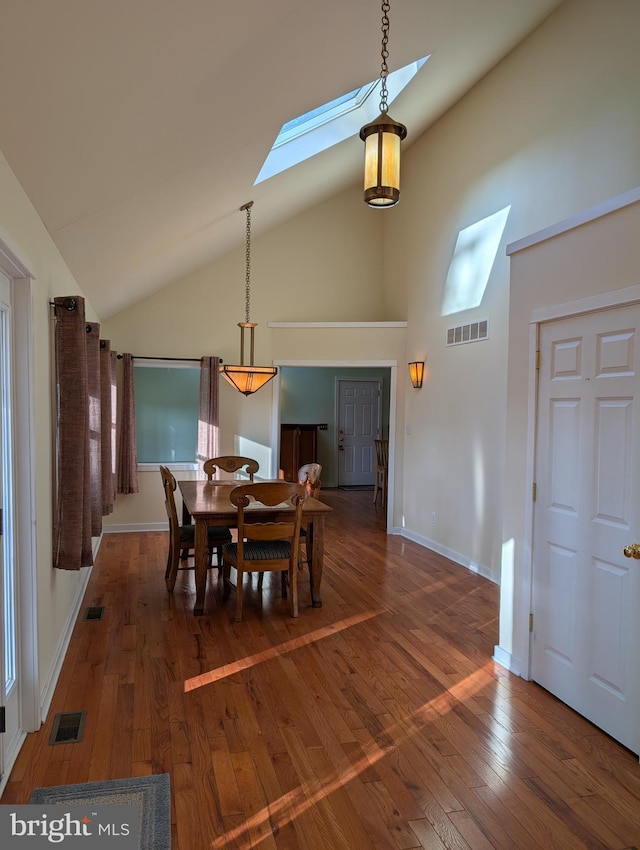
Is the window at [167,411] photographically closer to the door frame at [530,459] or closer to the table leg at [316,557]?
the table leg at [316,557]

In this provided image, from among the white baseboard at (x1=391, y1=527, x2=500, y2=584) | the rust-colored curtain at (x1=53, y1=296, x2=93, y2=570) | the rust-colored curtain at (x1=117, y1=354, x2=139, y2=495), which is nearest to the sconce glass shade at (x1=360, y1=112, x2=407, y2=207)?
the rust-colored curtain at (x1=53, y1=296, x2=93, y2=570)

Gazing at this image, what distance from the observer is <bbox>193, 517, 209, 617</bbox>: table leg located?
4.30 m

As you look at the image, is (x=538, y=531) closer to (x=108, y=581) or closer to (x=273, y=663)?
(x=273, y=663)

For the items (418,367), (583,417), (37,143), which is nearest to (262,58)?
(37,143)

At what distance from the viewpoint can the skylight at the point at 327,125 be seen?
4809 mm

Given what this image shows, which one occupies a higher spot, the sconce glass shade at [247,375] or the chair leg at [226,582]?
the sconce glass shade at [247,375]

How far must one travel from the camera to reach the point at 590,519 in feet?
9.54

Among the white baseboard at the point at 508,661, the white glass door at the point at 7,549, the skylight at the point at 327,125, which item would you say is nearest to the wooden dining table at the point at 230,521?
the white baseboard at the point at 508,661

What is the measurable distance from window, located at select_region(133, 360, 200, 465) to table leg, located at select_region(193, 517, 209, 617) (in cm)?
299

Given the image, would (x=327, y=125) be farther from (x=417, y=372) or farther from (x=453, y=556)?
(x=453, y=556)

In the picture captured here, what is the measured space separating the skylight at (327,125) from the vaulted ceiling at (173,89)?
0.44 feet

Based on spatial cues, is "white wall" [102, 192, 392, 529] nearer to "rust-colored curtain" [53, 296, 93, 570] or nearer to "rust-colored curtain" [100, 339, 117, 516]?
"rust-colored curtain" [100, 339, 117, 516]

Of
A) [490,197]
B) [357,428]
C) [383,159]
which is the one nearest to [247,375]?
[490,197]

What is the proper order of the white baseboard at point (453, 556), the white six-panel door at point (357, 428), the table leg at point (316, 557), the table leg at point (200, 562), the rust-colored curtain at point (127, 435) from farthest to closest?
1. the white six-panel door at point (357, 428)
2. the rust-colored curtain at point (127, 435)
3. the white baseboard at point (453, 556)
4. the table leg at point (316, 557)
5. the table leg at point (200, 562)
